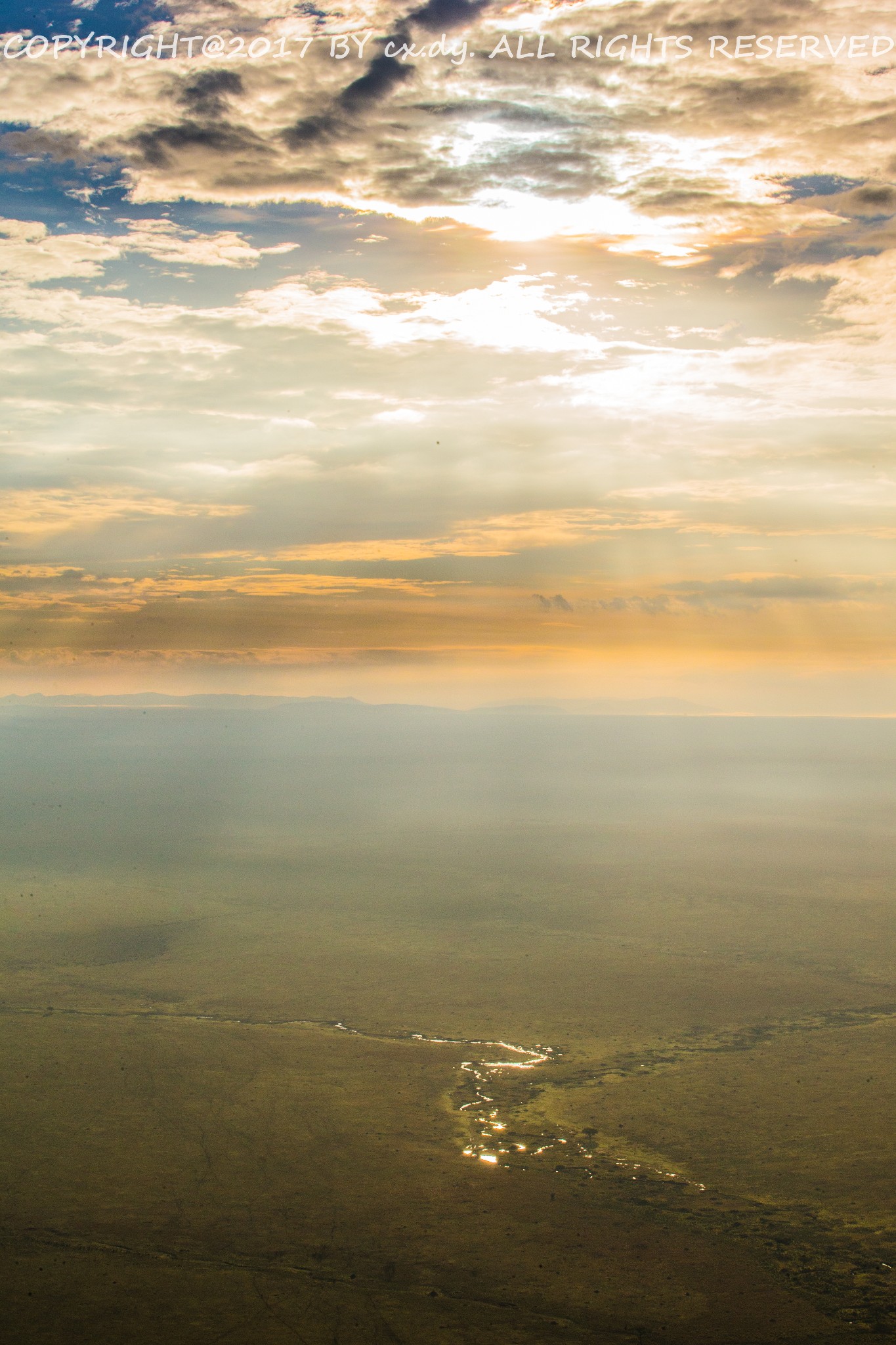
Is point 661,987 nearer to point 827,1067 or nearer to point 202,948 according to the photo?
point 827,1067

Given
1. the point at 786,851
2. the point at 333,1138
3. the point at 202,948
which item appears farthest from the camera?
the point at 786,851

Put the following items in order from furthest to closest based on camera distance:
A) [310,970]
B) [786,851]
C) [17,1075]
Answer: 1. [786,851]
2. [310,970]
3. [17,1075]

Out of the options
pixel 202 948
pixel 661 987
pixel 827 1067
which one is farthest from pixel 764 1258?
pixel 202 948

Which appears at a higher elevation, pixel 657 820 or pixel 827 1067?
pixel 827 1067

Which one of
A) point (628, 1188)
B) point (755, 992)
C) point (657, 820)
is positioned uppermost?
point (628, 1188)

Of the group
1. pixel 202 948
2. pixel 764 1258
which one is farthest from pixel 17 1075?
pixel 764 1258

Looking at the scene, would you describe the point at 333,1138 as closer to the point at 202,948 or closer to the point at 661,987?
the point at 661,987

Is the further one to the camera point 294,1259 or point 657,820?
point 657,820
